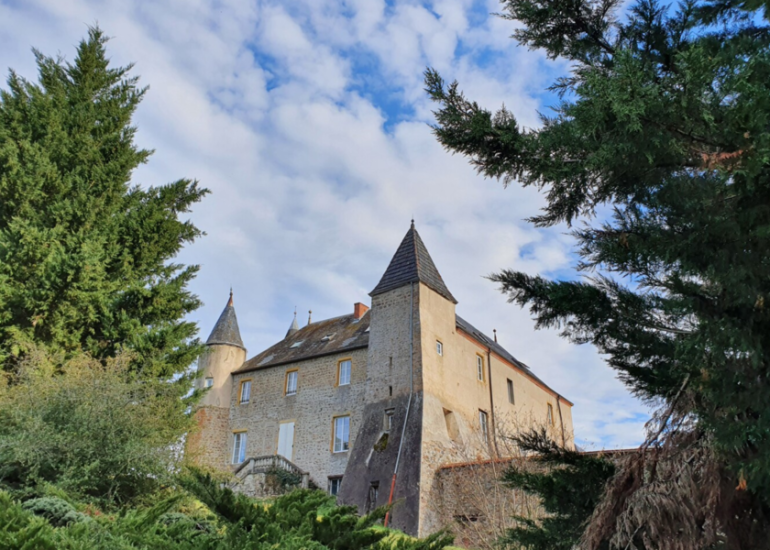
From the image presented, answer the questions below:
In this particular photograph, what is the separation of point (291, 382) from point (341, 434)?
148 inches

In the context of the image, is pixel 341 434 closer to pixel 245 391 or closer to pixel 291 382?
pixel 291 382

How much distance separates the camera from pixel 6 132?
11641mm

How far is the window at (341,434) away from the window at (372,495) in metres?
2.73

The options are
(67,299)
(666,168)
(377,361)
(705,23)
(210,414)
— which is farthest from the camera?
(210,414)

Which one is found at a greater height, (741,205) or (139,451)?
(741,205)

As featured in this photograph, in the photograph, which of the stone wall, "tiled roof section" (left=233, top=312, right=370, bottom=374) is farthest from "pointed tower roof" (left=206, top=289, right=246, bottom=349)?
the stone wall

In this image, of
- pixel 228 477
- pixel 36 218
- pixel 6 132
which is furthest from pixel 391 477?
pixel 6 132

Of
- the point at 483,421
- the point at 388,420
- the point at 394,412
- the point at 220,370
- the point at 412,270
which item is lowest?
the point at 388,420

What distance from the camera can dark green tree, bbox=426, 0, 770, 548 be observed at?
3736 millimetres

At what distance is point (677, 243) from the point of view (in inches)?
165

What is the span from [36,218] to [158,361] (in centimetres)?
377

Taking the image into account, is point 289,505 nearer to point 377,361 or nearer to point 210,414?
point 377,361

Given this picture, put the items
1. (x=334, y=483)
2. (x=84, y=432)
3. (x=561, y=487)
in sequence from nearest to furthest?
(x=561, y=487)
(x=84, y=432)
(x=334, y=483)

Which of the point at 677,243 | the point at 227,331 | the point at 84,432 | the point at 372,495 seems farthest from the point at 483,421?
the point at 677,243
